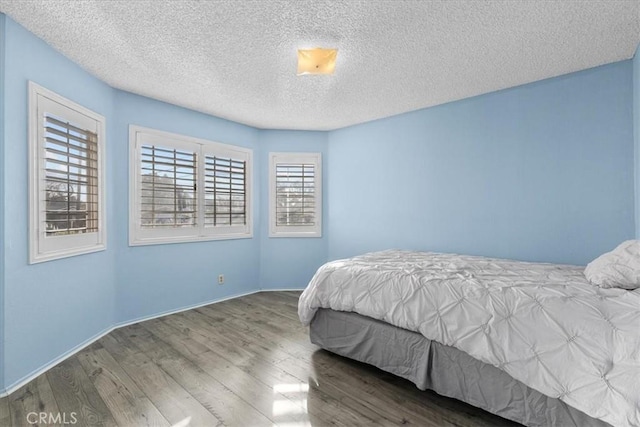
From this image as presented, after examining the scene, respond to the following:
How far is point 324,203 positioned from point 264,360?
2539mm

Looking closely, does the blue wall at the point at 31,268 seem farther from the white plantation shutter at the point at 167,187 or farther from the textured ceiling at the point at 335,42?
the white plantation shutter at the point at 167,187

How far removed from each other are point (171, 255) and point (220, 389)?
1.91 meters

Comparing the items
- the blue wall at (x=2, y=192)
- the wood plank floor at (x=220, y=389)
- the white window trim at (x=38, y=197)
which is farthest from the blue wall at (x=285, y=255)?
the blue wall at (x=2, y=192)

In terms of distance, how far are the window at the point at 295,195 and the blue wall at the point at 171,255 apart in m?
0.28

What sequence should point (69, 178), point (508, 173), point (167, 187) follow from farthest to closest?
1. point (167, 187)
2. point (508, 173)
3. point (69, 178)

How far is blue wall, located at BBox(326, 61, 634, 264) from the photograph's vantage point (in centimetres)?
239

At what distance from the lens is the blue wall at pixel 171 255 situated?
9.82ft

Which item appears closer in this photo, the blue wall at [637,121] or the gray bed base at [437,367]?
the gray bed base at [437,367]

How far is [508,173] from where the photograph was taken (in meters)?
2.85

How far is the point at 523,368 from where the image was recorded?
146cm

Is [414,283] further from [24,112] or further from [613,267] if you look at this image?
[24,112]

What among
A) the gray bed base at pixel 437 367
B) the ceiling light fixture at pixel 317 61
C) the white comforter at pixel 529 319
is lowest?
the gray bed base at pixel 437 367

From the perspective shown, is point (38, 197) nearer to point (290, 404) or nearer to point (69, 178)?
point (69, 178)

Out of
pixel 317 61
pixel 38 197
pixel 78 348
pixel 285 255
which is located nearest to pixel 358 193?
pixel 285 255
